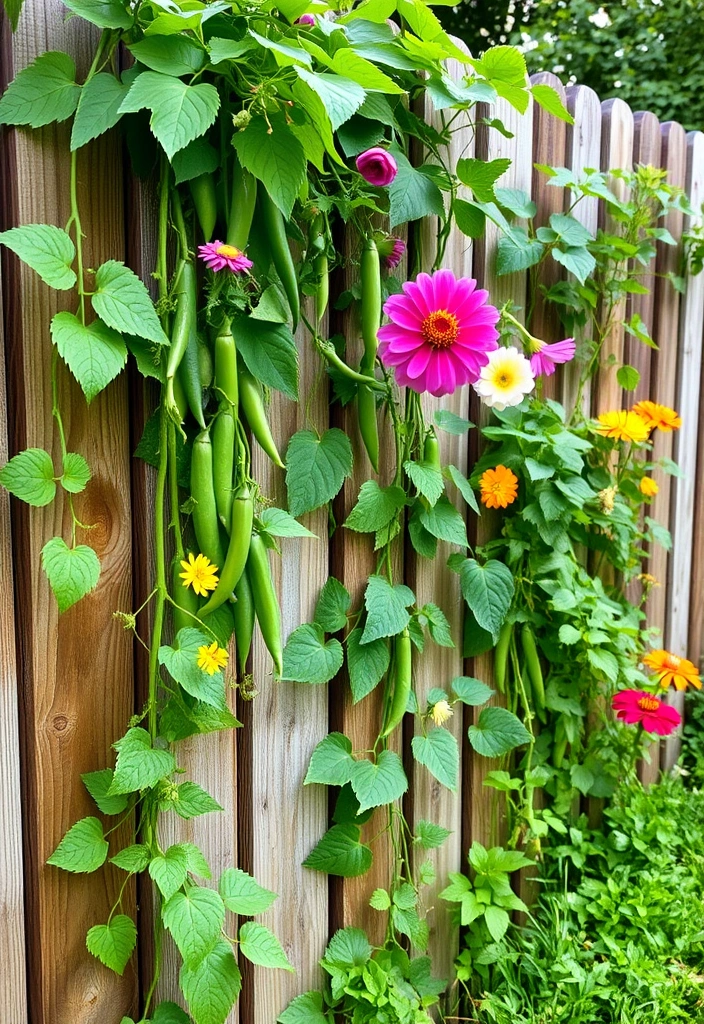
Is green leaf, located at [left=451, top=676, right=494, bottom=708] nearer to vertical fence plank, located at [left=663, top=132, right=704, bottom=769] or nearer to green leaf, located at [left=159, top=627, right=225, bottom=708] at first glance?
green leaf, located at [left=159, top=627, right=225, bottom=708]

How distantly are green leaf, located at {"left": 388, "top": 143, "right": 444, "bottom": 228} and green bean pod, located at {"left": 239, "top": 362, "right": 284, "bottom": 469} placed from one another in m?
0.43

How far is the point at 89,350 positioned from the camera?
116cm

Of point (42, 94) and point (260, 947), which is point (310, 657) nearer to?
point (260, 947)

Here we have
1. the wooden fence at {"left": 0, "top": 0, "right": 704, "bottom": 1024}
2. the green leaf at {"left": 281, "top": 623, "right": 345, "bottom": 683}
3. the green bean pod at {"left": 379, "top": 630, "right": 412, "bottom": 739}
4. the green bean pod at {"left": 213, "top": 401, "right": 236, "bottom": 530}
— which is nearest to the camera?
the wooden fence at {"left": 0, "top": 0, "right": 704, "bottom": 1024}

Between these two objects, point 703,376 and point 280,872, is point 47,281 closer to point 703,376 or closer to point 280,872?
point 280,872

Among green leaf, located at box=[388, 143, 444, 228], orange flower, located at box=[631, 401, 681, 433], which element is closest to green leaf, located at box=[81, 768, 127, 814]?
green leaf, located at box=[388, 143, 444, 228]

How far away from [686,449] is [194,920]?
2196 mm

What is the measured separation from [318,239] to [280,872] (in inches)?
46.8

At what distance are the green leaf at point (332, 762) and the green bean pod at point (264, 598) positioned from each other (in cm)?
26

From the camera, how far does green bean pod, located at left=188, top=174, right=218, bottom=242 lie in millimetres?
1280

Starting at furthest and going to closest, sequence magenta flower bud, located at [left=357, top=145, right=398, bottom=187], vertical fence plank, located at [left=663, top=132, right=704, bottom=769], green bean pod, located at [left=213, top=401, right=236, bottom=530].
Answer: vertical fence plank, located at [left=663, top=132, right=704, bottom=769], magenta flower bud, located at [left=357, top=145, right=398, bottom=187], green bean pod, located at [left=213, top=401, right=236, bottom=530]

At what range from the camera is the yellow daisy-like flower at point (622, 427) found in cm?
213


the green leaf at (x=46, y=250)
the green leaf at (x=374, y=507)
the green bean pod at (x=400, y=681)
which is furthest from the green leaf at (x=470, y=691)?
the green leaf at (x=46, y=250)

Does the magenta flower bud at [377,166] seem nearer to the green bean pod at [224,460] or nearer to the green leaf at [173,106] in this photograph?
the green leaf at [173,106]
